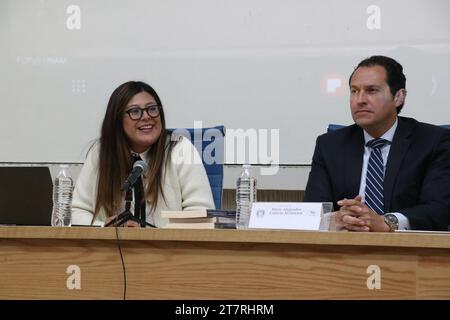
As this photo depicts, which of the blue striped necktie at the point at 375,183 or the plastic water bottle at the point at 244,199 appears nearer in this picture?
the plastic water bottle at the point at 244,199

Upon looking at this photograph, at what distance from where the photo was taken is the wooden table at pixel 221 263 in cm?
185

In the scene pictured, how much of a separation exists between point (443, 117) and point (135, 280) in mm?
2320

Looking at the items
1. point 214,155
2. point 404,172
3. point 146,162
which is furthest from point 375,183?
point 146,162

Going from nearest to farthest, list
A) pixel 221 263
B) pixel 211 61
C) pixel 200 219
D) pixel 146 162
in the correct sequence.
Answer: pixel 221 263 → pixel 200 219 → pixel 146 162 → pixel 211 61

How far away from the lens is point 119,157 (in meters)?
3.06

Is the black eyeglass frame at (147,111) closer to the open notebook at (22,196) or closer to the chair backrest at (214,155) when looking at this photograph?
the chair backrest at (214,155)

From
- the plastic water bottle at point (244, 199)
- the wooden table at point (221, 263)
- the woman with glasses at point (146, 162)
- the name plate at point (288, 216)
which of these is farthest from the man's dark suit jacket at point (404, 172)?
the wooden table at point (221, 263)

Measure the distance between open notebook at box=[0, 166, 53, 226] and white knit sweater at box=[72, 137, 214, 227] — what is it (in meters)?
0.55

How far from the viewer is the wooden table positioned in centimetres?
185

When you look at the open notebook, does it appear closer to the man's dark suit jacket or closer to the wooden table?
the wooden table

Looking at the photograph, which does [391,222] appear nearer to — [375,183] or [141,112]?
[375,183]

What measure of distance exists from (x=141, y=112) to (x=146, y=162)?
21cm

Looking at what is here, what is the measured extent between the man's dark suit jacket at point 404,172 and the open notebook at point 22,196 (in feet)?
3.36
